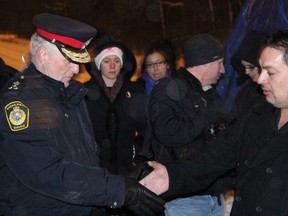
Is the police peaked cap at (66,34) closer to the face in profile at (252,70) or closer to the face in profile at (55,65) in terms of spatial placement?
the face in profile at (55,65)

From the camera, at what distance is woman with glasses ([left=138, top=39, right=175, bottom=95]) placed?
4.96 meters

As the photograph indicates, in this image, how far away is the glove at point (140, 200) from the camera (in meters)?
2.60

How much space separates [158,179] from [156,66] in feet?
7.18

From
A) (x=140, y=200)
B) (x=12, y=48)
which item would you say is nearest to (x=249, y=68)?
(x=140, y=200)

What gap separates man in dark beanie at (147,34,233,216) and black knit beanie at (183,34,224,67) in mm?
24

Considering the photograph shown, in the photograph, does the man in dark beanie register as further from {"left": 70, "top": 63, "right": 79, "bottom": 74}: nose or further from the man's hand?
{"left": 70, "top": 63, "right": 79, "bottom": 74}: nose

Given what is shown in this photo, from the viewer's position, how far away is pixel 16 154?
7.79 ft

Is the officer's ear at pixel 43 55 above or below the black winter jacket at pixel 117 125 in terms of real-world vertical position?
above

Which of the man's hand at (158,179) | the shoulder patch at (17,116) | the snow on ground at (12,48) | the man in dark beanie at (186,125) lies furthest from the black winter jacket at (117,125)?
the snow on ground at (12,48)

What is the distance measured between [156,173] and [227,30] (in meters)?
5.03

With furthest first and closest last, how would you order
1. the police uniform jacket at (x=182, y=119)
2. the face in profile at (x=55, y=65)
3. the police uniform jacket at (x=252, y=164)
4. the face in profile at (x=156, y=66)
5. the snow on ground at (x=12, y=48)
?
the snow on ground at (x=12, y=48), the face in profile at (x=156, y=66), the police uniform jacket at (x=182, y=119), the face in profile at (x=55, y=65), the police uniform jacket at (x=252, y=164)

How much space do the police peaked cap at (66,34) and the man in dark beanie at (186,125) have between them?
805mm

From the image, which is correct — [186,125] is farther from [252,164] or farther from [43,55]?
[43,55]

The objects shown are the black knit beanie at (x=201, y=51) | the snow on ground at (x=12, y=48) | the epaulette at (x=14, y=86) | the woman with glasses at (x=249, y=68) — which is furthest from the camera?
the snow on ground at (x=12, y=48)
